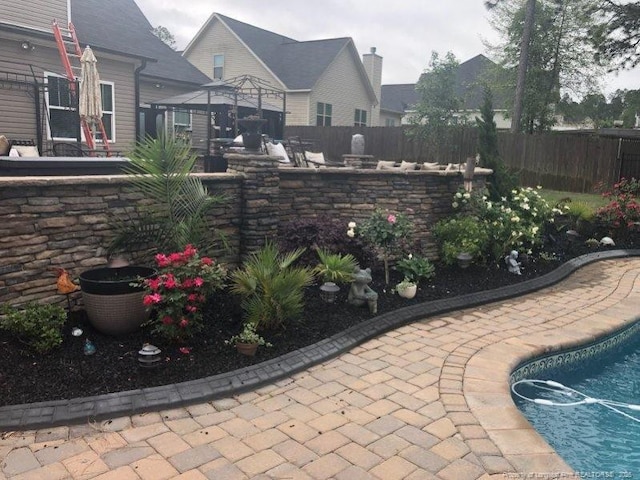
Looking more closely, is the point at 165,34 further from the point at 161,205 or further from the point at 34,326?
the point at 34,326

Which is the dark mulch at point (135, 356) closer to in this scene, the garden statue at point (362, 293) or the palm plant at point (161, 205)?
the garden statue at point (362, 293)

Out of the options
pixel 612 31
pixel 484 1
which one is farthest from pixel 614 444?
pixel 484 1

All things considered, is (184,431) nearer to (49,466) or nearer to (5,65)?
(49,466)

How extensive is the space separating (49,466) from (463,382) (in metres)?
2.70

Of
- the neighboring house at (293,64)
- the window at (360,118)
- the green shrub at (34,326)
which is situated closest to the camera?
the green shrub at (34,326)

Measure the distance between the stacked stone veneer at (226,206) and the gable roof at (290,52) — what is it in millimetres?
17395

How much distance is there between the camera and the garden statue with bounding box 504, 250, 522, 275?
6980 mm

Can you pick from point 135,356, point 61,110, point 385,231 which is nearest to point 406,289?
point 385,231

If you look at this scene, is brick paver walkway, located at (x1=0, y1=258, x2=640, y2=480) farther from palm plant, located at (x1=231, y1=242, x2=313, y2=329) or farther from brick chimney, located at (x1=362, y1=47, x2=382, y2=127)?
Result: brick chimney, located at (x1=362, y1=47, x2=382, y2=127)

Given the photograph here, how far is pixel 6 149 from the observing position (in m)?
7.80

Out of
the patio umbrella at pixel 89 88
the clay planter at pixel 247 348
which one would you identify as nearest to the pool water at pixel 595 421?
the clay planter at pixel 247 348

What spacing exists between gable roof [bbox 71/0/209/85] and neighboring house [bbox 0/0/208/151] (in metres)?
0.02

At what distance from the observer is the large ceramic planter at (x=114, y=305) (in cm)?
394

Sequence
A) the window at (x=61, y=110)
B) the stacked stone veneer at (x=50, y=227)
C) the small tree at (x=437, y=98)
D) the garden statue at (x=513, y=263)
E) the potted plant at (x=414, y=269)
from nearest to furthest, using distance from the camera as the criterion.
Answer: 1. the stacked stone veneer at (x=50, y=227)
2. the potted plant at (x=414, y=269)
3. the garden statue at (x=513, y=263)
4. the window at (x=61, y=110)
5. the small tree at (x=437, y=98)
